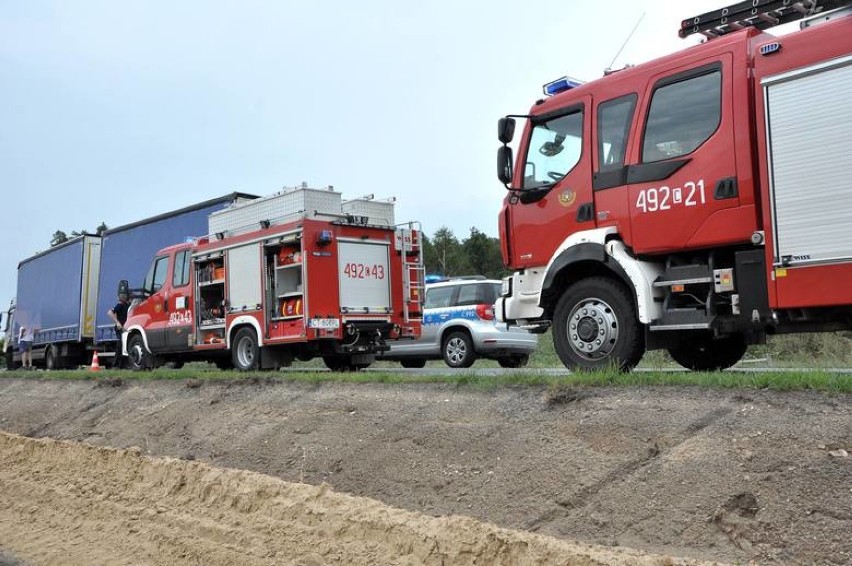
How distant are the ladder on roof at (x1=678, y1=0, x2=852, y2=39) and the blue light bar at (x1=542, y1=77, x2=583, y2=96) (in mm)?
1288

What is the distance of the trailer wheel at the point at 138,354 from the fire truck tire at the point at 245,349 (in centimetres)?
338

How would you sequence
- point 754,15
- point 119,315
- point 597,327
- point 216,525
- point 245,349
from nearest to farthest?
point 216,525
point 754,15
point 597,327
point 245,349
point 119,315

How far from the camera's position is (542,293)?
25.8ft

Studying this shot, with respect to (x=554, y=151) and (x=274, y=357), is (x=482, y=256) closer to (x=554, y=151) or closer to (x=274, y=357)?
(x=274, y=357)

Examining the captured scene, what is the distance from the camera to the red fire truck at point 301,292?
12.6 meters

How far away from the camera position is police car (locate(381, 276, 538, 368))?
48.5ft

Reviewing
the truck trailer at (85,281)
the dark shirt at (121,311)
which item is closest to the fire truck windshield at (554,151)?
the truck trailer at (85,281)

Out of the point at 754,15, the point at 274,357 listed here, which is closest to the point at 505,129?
the point at 754,15

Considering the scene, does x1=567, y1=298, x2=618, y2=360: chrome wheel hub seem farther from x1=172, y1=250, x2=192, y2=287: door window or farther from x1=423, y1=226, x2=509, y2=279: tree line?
x1=423, y1=226, x2=509, y2=279: tree line

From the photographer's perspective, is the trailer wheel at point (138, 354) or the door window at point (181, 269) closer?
the door window at point (181, 269)

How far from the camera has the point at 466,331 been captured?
49.5 feet

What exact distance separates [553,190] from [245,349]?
299 inches

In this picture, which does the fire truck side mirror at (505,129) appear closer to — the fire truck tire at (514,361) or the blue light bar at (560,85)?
the blue light bar at (560,85)

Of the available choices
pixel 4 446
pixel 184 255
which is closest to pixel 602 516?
pixel 4 446
